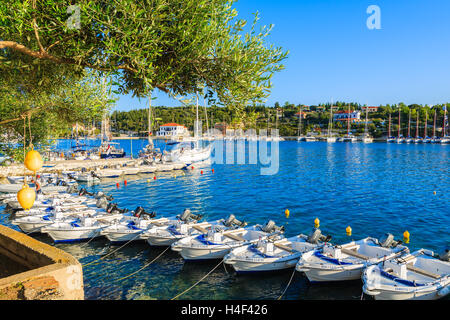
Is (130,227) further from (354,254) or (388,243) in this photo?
(388,243)

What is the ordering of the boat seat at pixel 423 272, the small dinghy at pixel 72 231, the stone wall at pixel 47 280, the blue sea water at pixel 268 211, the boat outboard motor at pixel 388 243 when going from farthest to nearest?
the small dinghy at pixel 72 231, the boat outboard motor at pixel 388 243, the blue sea water at pixel 268 211, the boat seat at pixel 423 272, the stone wall at pixel 47 280

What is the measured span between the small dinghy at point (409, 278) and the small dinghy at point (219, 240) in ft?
19.0

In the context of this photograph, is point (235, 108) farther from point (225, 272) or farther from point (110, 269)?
point (110, 269)

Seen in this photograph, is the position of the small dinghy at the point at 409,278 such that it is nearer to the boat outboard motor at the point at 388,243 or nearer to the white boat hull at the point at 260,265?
the boat outboard motor at the point at 388,243

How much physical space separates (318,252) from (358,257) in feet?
6.32

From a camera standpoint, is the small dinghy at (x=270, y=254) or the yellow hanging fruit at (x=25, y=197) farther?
the small dinghy at (x=270, y=254)

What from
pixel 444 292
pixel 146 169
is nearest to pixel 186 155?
pixel 146 169

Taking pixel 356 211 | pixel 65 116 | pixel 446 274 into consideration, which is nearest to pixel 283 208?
pixel 356 211

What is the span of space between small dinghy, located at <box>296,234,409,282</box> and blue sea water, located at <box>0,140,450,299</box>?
0.66 m

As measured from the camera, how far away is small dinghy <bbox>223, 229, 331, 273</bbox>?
15461 mm

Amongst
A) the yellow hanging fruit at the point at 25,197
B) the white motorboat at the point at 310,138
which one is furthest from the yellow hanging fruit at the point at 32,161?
the white motorboat at the point at 310,138

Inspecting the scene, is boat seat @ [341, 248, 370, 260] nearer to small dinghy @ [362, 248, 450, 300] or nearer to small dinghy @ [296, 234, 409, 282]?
small dinghy @ [296, 234, 409, 282]

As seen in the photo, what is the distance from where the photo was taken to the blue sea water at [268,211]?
1471cm
